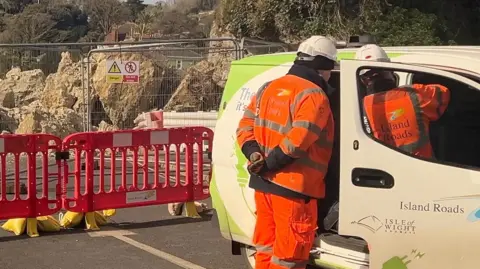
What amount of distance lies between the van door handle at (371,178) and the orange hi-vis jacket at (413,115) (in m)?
0.20

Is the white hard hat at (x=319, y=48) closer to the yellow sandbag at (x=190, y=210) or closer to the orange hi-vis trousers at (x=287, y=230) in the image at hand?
the orange hi-vis trousers at (x=287, y=230)

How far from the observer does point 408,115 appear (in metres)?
4.95

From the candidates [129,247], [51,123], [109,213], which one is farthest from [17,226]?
[51,123]

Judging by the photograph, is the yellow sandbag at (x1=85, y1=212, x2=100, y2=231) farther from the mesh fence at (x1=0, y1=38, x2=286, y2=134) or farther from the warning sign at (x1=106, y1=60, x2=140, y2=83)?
the mesh fence at (x1=0, y1=38, x2=286, y2=134)

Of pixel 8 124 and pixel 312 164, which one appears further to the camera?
pixel 8 124

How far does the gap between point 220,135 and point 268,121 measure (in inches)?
54.2

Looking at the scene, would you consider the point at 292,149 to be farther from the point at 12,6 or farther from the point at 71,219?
the point at 12,6

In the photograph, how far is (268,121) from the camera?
505cm

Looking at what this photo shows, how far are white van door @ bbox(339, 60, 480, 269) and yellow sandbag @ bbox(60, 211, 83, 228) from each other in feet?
15.4

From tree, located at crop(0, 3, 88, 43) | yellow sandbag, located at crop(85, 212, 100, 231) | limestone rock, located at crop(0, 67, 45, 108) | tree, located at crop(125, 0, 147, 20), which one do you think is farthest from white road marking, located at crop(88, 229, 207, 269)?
tree, located at crop(125, 0, 147, 20)

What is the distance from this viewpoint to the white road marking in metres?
7.57

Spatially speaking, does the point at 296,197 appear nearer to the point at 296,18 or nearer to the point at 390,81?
the point at 390,81

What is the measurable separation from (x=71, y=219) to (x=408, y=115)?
526 cm

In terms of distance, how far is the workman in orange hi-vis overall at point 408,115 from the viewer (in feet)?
16.2
